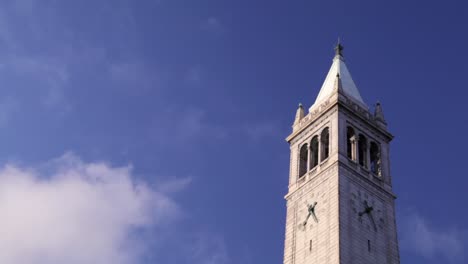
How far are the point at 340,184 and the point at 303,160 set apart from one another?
959cm

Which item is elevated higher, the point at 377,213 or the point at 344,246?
the point at 377,213

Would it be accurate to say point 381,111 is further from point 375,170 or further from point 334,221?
point 334,221

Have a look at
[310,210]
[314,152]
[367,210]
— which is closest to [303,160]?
[314,152]

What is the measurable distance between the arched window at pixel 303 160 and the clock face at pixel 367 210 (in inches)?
306

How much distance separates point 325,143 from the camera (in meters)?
77.5

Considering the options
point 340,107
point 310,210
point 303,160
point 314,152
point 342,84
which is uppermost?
point 342,84

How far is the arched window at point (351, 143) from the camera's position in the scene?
2992 inches

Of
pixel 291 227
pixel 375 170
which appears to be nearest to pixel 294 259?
pixel 291 227

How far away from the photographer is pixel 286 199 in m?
76.4

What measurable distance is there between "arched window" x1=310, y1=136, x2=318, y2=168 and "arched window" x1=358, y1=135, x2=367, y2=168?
4377mm

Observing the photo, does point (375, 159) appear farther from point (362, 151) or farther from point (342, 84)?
point (342, 84)

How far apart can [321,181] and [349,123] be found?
26.0 feet

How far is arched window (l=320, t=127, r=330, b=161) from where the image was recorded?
76.1 m

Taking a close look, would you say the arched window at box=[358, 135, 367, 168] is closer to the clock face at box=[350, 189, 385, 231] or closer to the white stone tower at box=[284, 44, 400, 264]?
the white stone tower at box=[284, 44, 400, 264]
